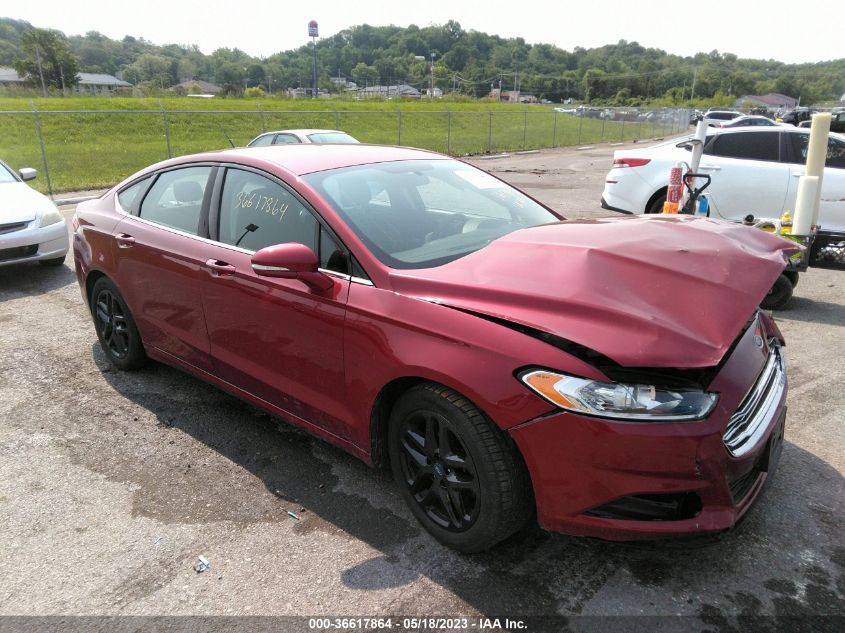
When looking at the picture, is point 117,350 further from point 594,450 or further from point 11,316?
point 594,450

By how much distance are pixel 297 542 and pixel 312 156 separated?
6.71ft

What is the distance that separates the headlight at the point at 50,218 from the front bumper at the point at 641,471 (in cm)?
703

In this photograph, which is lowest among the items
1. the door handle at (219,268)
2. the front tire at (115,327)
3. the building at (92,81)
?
the front tire at (115,327)

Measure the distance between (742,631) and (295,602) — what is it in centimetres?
163

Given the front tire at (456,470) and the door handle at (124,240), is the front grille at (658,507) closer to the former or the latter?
the front tire at (456,470)

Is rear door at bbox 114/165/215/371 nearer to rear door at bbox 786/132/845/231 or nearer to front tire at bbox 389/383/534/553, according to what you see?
front tire at bbox 389/383/534/553

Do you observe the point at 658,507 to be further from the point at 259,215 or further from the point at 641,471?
the point at 259,215

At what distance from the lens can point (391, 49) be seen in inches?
4973

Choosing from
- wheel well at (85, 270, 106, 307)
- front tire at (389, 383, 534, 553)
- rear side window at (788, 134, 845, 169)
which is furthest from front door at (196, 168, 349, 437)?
rear side window at (788, 134, 845, 169)

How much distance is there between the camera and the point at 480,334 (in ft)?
7.79

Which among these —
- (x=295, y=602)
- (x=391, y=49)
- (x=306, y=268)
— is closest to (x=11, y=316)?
(x=306, y=268)

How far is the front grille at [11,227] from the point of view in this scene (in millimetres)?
6930

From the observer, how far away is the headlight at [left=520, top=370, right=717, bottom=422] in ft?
7.02

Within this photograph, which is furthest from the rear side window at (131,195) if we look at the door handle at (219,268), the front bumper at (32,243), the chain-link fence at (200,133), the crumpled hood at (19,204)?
the chain-link fence at (200,133)
